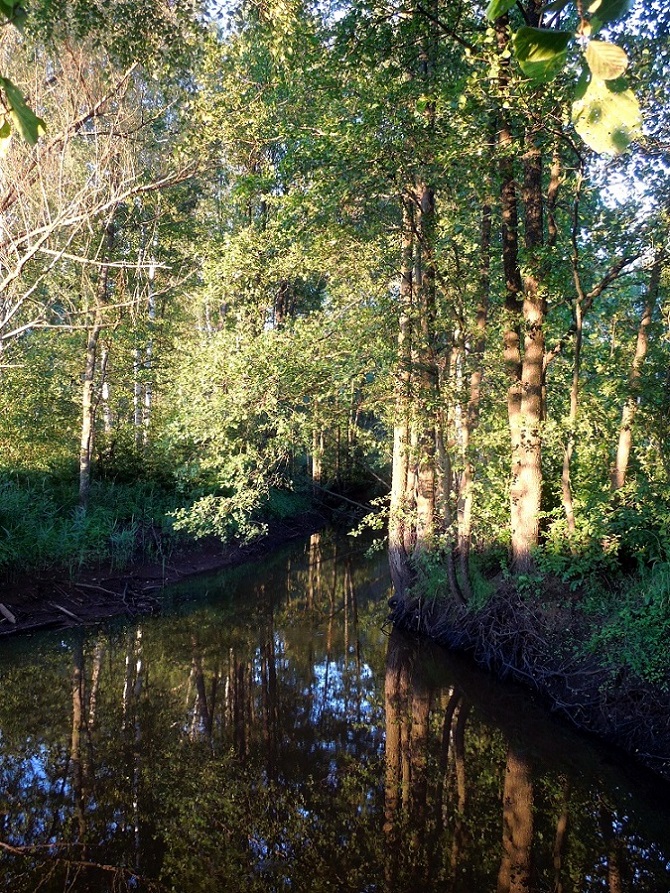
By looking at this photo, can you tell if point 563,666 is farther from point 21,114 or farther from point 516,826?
point 21,114

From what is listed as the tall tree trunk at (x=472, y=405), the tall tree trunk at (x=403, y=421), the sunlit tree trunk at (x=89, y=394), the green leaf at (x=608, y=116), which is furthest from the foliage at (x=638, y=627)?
the sunlit tree trunk at (x=89, y=394)

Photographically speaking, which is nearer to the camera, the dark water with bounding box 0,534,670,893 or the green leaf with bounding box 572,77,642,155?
the green leaf with bounding box 572,77,642,155

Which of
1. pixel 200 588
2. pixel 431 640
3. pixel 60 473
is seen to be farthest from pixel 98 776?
pixel 60 473

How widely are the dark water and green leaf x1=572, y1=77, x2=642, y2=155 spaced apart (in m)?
5.34

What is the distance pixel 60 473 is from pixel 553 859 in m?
13.5

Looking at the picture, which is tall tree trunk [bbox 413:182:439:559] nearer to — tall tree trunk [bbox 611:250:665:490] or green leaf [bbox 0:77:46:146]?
tall tree trunk [bbox 611:250:665:490]

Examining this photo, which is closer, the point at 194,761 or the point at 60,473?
the point at 194,761

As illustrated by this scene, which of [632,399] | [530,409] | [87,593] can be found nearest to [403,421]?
[530,409]

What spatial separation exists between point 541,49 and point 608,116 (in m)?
0.17

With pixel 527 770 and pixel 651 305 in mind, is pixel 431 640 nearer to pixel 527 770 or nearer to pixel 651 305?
pixel 527 770

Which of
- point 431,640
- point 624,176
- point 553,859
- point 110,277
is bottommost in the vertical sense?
point 553,859

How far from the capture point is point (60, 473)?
15312mm

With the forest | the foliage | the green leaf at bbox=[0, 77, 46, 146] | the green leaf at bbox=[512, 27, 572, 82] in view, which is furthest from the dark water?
the green leaf at bbox=[512, 27, 572, 82]

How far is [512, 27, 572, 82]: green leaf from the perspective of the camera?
958 mm
